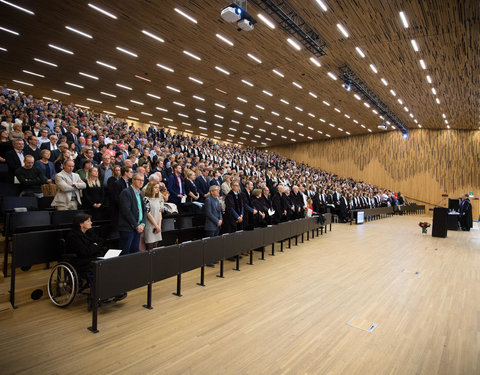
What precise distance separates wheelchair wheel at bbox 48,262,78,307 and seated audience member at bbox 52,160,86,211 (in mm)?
1270

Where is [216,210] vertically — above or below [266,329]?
above

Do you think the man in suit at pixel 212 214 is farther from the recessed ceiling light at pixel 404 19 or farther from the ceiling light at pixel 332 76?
the ceiling light at pixel 332 76

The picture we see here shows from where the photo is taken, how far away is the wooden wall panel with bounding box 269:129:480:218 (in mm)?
17547

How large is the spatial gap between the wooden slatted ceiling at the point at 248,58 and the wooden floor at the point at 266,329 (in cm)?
622

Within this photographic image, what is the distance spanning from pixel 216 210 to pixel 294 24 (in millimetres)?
5386

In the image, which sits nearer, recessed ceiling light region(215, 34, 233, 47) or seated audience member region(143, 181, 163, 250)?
seated audience member region(143, 181, 163, 250)

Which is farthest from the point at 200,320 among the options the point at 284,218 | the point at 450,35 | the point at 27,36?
the point at 27,36

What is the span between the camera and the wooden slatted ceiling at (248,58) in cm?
685

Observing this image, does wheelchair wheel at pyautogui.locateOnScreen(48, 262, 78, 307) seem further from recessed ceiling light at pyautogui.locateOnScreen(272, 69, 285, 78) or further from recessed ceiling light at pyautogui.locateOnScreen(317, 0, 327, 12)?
recessed ceiling light at pyautogui.locateOnScreen(272, 69, 285, 78)

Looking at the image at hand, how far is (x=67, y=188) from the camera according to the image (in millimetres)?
3887

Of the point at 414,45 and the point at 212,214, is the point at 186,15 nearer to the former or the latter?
the point at 212,214

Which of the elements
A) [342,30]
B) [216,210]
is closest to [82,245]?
[216,210]

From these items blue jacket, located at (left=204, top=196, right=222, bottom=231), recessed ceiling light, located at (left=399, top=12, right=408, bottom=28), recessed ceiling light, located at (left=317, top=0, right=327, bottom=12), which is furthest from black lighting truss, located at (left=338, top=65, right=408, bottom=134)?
blue jacket, located at (left=204, top=196, right=222, bottom=231)

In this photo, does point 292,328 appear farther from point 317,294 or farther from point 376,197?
point 376,197
